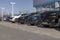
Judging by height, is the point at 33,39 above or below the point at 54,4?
below

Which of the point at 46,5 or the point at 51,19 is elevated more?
the point at 46,5

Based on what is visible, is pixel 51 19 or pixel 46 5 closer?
pixel 51 19

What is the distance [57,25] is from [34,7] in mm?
22753

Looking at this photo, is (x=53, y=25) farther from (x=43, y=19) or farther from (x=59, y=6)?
(x=59, y=6)

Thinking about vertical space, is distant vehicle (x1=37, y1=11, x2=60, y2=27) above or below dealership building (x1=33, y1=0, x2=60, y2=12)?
below

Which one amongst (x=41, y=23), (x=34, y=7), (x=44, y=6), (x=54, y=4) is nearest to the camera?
(x=41, y=23)

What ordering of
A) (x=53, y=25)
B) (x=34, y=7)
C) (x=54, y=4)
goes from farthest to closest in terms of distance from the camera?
(x=34, y=7)
(x=54, y=4)
(x=53, y=25)

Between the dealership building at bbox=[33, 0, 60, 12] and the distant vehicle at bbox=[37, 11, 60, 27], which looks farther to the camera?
the dealership building at bbox=[33, 0, 60, 12]

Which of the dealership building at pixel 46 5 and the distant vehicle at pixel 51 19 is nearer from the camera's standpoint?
the distant vehicle at pixel 51 19

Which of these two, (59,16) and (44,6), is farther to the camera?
(44,6)

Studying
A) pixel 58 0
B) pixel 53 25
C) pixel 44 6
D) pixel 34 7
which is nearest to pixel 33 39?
pixel 53 25

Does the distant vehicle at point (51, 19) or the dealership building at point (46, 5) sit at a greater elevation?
the dealership building at point (46, 5)

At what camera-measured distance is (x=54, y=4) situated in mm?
34531

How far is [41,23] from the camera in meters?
21.8
